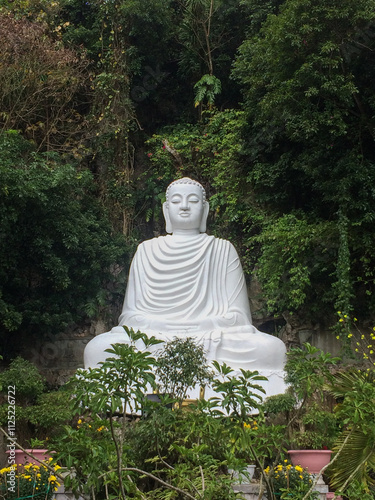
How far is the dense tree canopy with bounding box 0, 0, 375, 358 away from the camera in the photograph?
28.5ft

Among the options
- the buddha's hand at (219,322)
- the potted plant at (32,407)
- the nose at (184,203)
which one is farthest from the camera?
the nose at (184,203)

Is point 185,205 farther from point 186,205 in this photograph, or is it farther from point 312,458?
point 312,458

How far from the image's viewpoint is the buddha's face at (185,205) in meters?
8.91

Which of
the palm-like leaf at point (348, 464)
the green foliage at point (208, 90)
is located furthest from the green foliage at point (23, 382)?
the green foliage at point (208, 90)

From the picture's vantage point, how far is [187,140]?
1073 cm

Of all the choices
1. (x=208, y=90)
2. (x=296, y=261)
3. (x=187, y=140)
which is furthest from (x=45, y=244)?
(x=208, y=90)

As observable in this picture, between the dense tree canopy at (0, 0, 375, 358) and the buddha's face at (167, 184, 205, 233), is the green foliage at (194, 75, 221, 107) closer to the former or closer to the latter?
the dense tree canopy at (0, 0, 375, 358)

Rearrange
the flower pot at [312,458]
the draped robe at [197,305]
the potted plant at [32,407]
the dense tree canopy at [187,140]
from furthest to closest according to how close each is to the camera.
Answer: the dense tree canopy at [187,140]
the draped robe at [197,305]
the potted plant at [32,407]
the flower pot at [312,458]

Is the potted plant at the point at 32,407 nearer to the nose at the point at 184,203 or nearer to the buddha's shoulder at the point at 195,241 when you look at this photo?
the buddha's shoulder at the point at 195,241

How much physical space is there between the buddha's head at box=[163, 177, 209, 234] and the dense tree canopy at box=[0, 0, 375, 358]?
96 centimetres

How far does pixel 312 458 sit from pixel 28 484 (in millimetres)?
2452

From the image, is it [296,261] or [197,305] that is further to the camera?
[296,261]

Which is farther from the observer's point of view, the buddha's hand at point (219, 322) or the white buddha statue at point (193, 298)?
the buddha's hand at point (219, 322)

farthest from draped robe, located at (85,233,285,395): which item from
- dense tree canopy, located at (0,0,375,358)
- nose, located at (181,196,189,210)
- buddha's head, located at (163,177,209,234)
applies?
dense tree canopy, located at (0,0,375,358)
